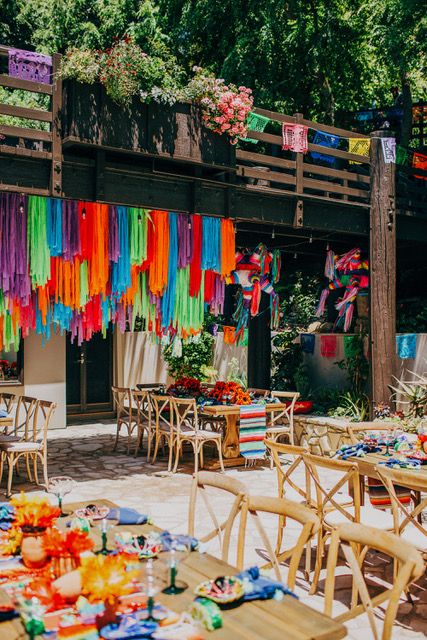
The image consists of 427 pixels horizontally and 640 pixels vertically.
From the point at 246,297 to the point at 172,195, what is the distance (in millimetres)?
2974

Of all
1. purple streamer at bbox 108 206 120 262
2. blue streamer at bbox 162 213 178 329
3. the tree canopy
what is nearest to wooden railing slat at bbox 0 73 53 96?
purple streamer at bbox 108 206 120 262

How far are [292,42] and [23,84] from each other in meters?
7.90

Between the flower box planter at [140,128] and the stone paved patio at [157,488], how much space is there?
361 centimetres

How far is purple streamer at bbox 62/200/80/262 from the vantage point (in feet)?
22.3

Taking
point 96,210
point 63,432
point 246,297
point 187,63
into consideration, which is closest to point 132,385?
point 63,432

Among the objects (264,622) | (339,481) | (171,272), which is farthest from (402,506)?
(171,272)

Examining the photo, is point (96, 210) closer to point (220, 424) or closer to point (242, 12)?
point (220, 424)

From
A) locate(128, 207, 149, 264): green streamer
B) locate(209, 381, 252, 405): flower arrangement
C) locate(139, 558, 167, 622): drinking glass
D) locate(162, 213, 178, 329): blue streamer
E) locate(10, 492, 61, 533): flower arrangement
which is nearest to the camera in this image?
locate(139, 558, 167, 622): drinking glass

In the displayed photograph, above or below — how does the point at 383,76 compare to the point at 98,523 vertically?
above

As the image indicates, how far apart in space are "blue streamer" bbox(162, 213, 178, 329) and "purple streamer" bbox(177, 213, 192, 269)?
6cm

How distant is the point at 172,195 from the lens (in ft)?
24.6

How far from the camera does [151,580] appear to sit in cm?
247

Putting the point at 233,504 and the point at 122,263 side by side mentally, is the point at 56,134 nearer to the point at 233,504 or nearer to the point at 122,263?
the point at 122,263

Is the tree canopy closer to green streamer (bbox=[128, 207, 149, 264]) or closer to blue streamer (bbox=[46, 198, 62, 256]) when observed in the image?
green streamer (bbox=[128, 207, 149, 264])
